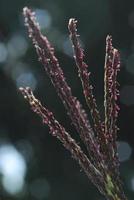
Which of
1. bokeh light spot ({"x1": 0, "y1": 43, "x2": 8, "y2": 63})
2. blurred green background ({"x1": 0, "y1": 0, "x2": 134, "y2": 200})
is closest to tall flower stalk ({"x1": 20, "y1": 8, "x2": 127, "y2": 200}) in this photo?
blurred green background ({"x1": 0, "y1": 0, "x2": 134, "y2": 200})

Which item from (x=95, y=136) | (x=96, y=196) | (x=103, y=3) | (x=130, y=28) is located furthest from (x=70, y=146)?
(x=130, y=28)

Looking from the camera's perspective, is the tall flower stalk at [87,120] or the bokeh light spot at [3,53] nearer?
the tall flower stalk at [87,120]

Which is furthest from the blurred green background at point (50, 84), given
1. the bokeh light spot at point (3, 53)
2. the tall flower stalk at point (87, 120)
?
the tall flower stalk at point (87, 120)

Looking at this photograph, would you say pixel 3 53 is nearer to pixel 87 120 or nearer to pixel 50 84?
pixel 50 84

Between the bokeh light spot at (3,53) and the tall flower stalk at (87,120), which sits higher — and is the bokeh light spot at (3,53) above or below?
above

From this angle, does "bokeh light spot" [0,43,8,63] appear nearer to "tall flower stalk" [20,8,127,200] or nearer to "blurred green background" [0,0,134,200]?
"blurred green background" [0,0,134,200]

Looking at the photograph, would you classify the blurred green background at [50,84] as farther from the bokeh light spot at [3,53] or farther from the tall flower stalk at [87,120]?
the tall flower stalk at [87,120]

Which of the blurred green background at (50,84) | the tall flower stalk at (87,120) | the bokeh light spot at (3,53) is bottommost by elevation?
the tall flower stalk at (87,120)

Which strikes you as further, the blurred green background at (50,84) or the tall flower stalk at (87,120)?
the blurred green background at (50,84)
